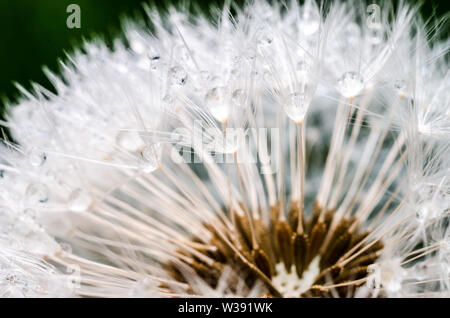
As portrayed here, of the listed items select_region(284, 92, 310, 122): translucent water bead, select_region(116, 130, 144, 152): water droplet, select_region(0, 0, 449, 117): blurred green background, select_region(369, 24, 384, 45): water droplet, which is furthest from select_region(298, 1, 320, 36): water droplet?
select_region(0, 0, 449, 117): blurred green background

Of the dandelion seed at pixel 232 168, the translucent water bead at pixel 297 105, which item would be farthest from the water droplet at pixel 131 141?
the translucent water bead at pixel 297 105

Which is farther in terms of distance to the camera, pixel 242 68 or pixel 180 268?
pixel 180 268

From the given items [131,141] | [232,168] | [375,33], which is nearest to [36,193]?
[131,141]

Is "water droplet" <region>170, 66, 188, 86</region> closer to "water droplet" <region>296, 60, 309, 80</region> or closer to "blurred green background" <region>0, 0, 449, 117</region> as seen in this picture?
"water droplet" <region>296, 60, 309, 80</region>
